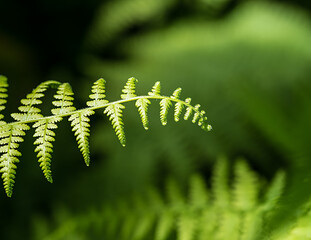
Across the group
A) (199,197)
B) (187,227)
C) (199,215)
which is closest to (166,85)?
(199,197)

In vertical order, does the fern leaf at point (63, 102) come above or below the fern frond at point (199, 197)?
above

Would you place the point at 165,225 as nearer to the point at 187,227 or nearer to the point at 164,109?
the point at 187,227

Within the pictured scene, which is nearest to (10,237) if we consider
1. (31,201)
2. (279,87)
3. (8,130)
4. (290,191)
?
(31,201)

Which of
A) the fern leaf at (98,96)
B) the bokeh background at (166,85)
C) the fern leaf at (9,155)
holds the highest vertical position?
the bokeh background at (166,85)

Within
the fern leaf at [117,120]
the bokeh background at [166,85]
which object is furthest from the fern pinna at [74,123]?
the bokeh background at [166,85]

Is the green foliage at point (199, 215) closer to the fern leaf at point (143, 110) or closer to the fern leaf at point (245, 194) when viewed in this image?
the fern leaf at point (245, 194)

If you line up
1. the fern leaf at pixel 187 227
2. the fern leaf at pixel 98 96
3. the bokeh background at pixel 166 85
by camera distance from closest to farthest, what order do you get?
the fern leaf at pixel 98 96 < the fern leaf at pixel 187 227 < the bokeh background at pixel 166 85

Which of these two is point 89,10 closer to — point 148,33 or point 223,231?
point 148,33
